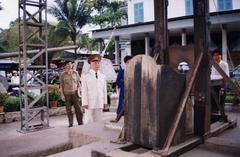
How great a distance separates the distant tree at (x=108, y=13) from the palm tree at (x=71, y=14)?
3.01 meters

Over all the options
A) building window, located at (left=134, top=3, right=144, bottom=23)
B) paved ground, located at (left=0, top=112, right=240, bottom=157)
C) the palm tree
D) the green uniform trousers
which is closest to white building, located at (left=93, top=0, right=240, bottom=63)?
building window, located at (left=134, top=3, right=144, bottom=23)

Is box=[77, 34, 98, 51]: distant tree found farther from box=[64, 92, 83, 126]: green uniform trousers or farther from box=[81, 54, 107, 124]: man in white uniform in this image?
box=[81, 54, 107, 124]: man in white uniform

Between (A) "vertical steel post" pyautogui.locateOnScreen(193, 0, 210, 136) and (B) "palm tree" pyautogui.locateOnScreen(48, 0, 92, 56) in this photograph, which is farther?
(B) "palm tree" pyautogui.locateOnScreen(48, 0, 92, 56)

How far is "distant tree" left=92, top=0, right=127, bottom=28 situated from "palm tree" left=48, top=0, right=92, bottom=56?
9.87 ft

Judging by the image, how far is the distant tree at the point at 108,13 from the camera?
2723 centimetres

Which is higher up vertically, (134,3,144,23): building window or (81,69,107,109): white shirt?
(134,3,144,23): building window

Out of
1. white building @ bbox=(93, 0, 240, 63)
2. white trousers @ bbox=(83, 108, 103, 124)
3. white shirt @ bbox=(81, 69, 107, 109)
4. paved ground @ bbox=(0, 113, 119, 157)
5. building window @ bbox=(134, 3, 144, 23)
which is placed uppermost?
building window @ bbox=(134, 3, 144, 23)

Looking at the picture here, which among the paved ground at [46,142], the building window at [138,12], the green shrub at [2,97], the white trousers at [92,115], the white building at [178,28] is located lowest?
the paved ground at [46,142]

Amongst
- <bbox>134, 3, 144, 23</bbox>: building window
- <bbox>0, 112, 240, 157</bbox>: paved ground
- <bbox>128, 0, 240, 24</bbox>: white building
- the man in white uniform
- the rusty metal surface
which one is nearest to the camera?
the rusty metal surface

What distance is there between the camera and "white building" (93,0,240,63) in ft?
52.5

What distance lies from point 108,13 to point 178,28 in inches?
452

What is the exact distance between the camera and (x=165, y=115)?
378cm

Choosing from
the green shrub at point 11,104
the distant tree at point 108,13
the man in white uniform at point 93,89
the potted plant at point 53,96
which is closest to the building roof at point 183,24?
the distant tree at point 108,13

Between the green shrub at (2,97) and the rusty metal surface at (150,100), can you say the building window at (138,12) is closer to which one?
the green shrub at (2,97)
